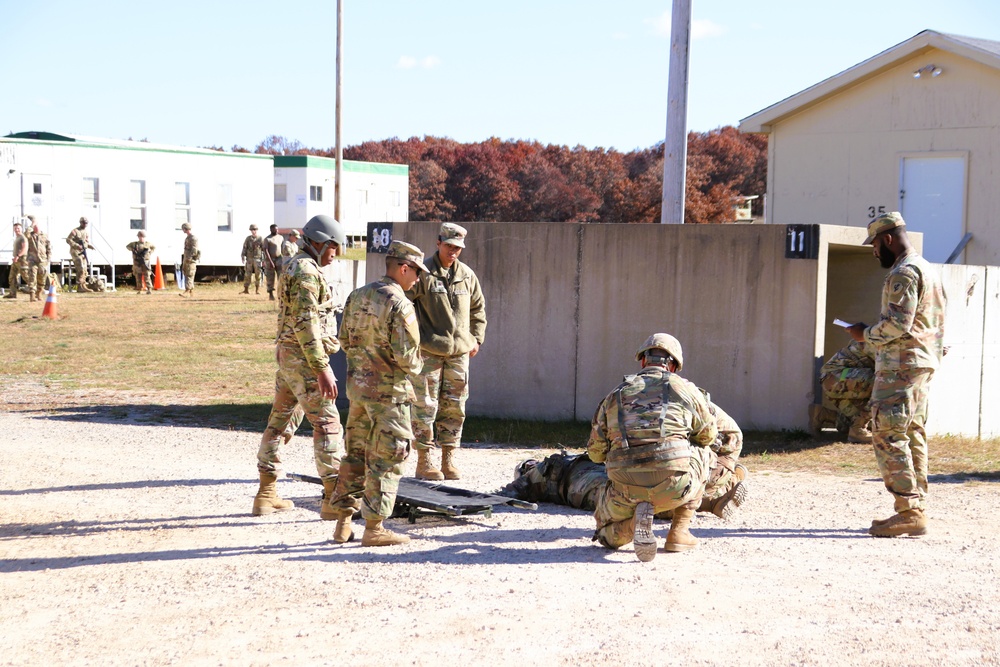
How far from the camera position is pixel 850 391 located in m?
10.1

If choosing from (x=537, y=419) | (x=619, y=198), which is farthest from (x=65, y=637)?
(x=619, y=198)

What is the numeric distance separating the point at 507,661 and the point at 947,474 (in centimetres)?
573

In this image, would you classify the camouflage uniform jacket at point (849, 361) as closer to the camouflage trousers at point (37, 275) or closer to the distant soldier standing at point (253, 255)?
the distant soldier standing at point (253, 255)

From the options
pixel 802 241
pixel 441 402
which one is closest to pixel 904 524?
pixel 441 402

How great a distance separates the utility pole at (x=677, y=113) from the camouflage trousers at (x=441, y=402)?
4.02 metres

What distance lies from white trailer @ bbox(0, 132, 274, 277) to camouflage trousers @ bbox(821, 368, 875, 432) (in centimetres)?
2241

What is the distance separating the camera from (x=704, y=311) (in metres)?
10.8

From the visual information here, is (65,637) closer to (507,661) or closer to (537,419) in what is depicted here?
(507,661)

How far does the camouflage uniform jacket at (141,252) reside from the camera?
28141mm

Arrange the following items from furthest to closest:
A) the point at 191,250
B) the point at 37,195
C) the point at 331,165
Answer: the point at 331,165 < the point at 191,250 < the point at 37,195

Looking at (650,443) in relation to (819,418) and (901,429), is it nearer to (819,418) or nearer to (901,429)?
(901,429)

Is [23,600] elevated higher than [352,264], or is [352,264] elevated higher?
[352,264]

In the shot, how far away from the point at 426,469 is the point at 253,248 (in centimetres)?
2021

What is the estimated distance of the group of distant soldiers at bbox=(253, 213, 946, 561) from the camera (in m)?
6.20
